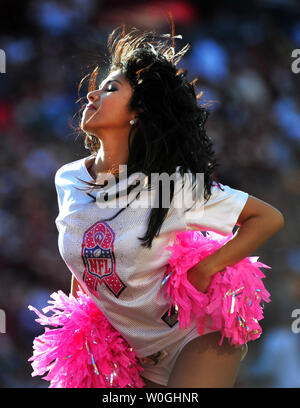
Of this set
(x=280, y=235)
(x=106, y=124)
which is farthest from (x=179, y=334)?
(x=280, y=235)

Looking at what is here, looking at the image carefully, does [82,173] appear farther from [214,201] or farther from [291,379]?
[291,379]

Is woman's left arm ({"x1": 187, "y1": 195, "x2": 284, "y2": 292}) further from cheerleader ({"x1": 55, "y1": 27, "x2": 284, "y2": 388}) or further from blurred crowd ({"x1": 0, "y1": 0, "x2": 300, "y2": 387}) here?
blurred crowd ({"x1": 0, "y1": 0, "x2": 300, "y2": 387})

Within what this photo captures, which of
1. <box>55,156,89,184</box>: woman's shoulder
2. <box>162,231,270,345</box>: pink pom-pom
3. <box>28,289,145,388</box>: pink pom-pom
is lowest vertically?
<box>28,289,145,388</box>: pink pom-pom

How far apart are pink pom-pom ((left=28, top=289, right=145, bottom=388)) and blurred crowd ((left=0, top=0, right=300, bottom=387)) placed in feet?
6.73

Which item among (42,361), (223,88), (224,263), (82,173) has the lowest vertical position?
(42,361)

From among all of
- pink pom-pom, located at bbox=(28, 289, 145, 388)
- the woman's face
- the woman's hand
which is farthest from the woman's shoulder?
the woman's hand

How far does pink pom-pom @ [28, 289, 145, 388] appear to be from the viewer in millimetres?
1848

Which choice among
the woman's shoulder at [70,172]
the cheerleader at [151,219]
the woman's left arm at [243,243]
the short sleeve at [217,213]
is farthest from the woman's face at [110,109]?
the woman's left arm at [243,243]

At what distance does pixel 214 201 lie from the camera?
1776 mm

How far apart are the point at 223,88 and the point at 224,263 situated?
2.98m

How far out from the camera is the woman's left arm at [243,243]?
177 cm

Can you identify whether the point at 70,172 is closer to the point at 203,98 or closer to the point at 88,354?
the point at 88,354

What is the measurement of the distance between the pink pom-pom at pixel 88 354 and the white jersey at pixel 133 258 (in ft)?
0.19

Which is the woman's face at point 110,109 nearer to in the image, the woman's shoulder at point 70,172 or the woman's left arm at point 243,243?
the woman's shoulder at point 70,172
